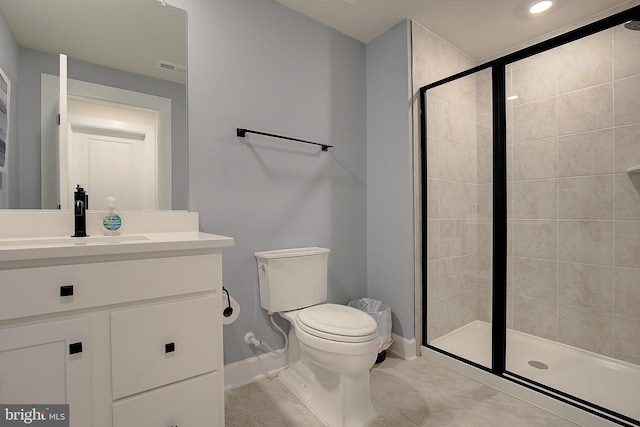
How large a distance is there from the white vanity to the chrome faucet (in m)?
0.11

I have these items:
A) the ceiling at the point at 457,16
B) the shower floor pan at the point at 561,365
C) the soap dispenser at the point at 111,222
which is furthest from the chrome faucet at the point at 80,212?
the shower floor pan at the point at 561,365

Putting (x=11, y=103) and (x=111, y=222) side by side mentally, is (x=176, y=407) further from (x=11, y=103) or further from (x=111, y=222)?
(x=11, y=103)

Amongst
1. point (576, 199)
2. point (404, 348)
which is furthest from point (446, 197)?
point (404, 348)

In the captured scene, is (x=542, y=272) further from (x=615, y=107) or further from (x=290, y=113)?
(x=290, y=113)

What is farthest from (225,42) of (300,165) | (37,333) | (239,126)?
(37,333)

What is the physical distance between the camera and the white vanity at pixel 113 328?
0.85 metres

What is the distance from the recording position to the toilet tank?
1.74 meters

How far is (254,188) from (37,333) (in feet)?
3.75

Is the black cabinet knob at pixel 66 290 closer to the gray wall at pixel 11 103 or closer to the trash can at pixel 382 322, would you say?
the gray wall at pixel 11 103

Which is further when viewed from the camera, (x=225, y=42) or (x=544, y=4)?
(x=544, y=4)

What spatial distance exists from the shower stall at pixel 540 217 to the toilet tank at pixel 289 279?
815 millimetres

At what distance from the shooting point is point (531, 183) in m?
1.98

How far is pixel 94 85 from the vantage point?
1.39 metres

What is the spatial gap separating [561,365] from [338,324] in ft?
4.99
